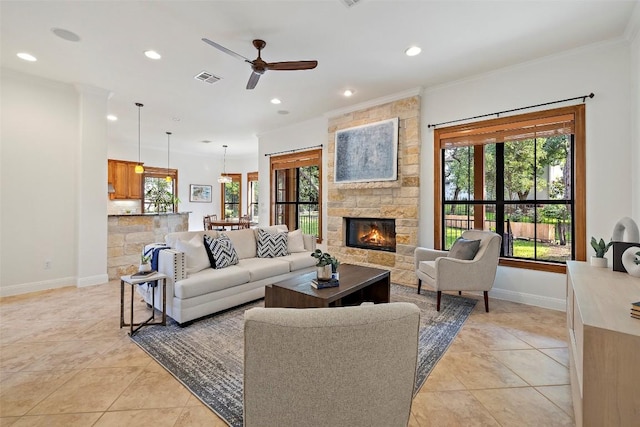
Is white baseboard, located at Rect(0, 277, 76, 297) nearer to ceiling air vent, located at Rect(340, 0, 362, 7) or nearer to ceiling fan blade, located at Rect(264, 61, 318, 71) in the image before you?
ceiling fan blade, located at Rect(264, 61, 318, 71)

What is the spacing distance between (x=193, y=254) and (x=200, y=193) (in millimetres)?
6944

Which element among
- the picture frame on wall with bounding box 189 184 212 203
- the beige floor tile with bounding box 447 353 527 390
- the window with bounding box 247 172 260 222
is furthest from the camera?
the window with bounding box 247 172 260 222

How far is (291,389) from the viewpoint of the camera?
0.92 metres

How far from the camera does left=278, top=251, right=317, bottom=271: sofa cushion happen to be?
3.99 metres

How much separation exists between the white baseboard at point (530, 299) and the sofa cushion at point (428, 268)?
100 centimetres

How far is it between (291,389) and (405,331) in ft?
1.35

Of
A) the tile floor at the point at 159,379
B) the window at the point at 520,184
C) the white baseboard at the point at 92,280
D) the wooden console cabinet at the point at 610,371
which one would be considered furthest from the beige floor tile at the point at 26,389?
the window at the point at 520,184

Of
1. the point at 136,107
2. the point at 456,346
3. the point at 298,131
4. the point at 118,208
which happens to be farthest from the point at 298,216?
the point at 118,208

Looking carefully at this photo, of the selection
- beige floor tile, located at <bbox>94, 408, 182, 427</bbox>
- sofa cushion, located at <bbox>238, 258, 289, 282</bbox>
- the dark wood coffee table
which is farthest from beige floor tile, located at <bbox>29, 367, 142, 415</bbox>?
sofa cushion, located at <bbox>238, 258, 289, 282</bbox>

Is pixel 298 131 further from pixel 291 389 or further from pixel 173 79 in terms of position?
pixel 291 389

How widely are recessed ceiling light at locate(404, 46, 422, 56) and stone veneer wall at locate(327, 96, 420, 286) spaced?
3.61 ft

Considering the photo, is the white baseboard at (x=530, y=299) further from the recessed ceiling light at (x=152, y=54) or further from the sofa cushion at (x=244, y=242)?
the recessed ceiling light at (x=152, y=54)

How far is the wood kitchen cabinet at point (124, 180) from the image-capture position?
7523 mm

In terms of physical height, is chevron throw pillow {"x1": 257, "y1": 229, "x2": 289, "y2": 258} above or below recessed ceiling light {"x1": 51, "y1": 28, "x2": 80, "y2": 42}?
below
